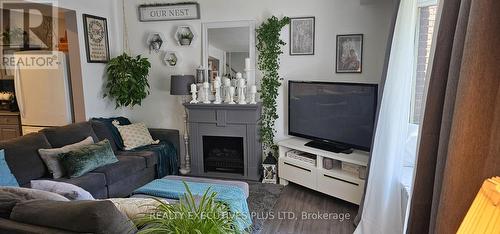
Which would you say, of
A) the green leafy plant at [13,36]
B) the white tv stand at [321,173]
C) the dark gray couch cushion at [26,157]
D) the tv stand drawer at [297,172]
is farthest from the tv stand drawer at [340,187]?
the green leafy plant at [13,36]

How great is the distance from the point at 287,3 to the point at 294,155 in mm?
1933

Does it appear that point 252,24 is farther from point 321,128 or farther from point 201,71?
point 321,128

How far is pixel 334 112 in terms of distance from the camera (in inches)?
140

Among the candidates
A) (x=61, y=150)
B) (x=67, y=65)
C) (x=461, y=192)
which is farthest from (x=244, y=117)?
(x=461, y=192)

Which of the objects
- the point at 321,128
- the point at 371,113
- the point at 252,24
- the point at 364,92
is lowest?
the point at 321,128

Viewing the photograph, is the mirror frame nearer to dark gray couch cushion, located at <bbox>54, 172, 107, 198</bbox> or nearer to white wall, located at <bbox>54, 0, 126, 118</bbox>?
white wall, located at <bbox>54, 0, 126, 118</bbox>

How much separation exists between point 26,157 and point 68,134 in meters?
0.58

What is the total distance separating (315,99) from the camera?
3.74 m

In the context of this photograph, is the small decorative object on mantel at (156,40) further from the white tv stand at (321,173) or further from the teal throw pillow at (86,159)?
the white tv stand at (321,173)

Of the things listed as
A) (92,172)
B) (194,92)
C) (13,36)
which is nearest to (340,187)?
(194,92)

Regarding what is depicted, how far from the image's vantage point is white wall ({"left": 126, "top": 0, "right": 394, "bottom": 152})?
3670mm

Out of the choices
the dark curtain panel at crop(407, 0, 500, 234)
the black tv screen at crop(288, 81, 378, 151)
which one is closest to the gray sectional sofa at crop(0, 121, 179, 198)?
the black tv screen at crop(288, 81, 378, 151)

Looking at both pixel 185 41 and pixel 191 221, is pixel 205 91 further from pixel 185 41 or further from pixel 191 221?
pixel 191 221

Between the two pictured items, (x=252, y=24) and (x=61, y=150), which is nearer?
(x=61, y=150)
